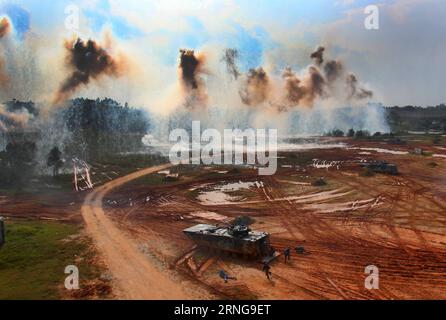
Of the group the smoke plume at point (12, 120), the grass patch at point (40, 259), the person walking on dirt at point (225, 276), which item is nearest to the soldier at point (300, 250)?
the person walking on dirt at point (225, 276)

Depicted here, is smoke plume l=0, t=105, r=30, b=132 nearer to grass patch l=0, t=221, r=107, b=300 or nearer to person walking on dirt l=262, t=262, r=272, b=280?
grass patch l=0, t=221, r=107, b=300

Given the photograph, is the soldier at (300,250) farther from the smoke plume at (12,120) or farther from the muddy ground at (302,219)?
the smoke plume at (12,120)

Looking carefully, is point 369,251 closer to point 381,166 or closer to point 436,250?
point 436,250

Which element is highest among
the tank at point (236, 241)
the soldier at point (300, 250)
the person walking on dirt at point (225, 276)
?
the tank at point (236, 241)

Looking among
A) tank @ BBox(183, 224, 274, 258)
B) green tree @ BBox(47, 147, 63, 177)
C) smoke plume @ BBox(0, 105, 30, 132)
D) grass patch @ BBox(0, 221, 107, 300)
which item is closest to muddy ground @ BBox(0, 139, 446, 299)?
tank @ BBox(183, 224, 274, 258)

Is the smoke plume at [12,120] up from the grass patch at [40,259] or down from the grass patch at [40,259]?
up

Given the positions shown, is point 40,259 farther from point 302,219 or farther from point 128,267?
point 302,219
